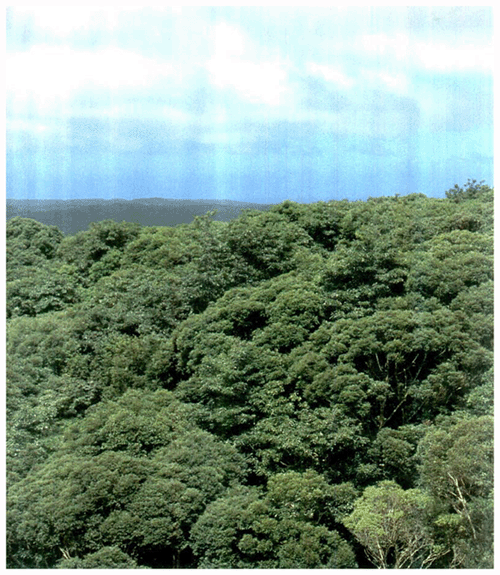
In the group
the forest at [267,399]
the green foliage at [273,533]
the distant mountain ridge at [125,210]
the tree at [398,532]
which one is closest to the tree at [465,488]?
the forest at [267,399]

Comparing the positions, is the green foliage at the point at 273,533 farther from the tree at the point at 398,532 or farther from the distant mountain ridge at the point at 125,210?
the distant mountain ridge at the point at 125,210

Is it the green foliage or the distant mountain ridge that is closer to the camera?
the green foliage

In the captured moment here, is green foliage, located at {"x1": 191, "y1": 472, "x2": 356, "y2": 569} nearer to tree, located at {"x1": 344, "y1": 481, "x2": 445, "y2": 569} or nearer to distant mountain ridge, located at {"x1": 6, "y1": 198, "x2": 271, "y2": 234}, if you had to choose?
tree, located at {"x1": 344, "y1": 481, "x2": 445, "y2": 569}

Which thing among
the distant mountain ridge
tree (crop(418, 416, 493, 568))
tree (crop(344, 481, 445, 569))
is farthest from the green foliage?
the distant mountain ridge

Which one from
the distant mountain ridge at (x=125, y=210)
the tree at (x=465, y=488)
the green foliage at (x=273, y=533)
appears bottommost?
the green foliage at (x=273, y=533)

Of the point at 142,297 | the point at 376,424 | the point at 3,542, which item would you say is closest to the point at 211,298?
the point at 142,297

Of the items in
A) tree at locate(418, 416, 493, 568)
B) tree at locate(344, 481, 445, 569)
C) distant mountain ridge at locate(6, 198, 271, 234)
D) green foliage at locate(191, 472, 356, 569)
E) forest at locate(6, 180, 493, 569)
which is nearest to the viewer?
tree at locate(418, 416, 493, 568)

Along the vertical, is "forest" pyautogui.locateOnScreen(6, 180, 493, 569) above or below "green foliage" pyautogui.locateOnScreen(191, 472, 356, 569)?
above
